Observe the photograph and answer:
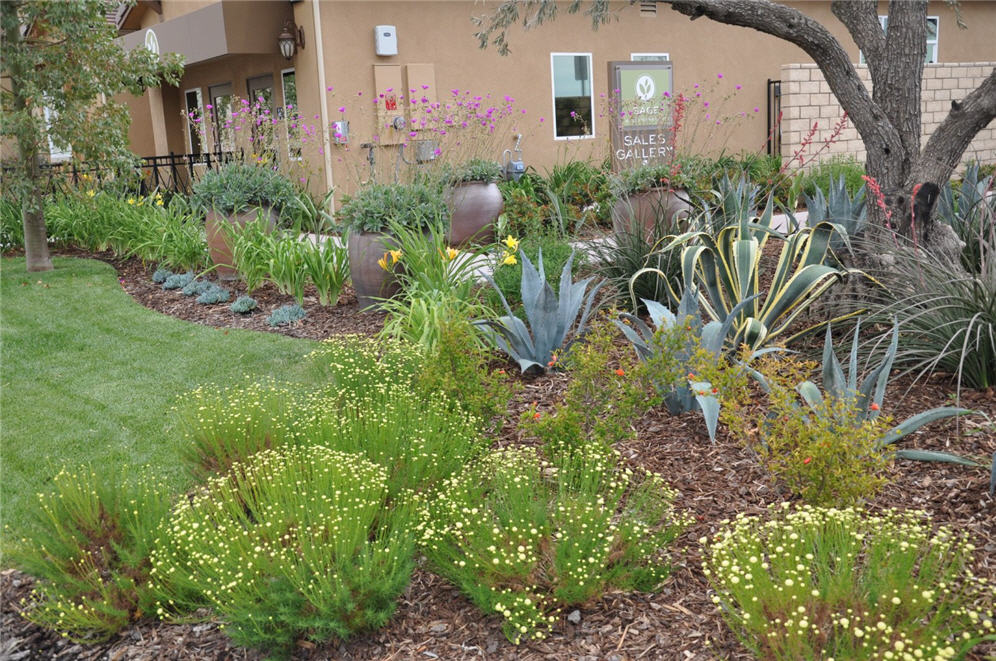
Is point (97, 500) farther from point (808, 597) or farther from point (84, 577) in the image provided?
point (808, 597)

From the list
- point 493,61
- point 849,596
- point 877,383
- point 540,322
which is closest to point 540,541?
point 849,596

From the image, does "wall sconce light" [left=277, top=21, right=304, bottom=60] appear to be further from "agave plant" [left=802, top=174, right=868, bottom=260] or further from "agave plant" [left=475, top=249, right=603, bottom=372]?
"agave plant" [left=475, top=249, right=603, bottom=372]

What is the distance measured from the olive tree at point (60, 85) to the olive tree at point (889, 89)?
626 centimetres

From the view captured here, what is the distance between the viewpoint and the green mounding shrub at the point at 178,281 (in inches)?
316

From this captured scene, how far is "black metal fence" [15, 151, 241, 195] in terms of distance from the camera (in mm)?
10312

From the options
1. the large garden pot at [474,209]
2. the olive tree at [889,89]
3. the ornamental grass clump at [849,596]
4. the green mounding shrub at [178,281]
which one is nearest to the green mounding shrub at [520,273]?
the olive tree at [889,89]

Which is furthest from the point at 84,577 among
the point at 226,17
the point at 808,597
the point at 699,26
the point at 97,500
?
the point at 699,26

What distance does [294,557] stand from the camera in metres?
2.77

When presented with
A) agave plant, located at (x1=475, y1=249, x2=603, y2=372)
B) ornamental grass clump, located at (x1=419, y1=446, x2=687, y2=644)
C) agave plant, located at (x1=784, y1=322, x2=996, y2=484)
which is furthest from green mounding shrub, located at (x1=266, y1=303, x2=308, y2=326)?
agave plant, located at (x1=784, y1=322, x2=996, y2=484)

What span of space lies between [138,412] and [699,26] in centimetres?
1184

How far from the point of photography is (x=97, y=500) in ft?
10.4

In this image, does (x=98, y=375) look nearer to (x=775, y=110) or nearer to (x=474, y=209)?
(x=474, y=209)

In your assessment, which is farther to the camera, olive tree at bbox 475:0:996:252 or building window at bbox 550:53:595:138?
building window at bbox 550:53:595:138

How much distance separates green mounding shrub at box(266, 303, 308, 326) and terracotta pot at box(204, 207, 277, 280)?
155 cm
